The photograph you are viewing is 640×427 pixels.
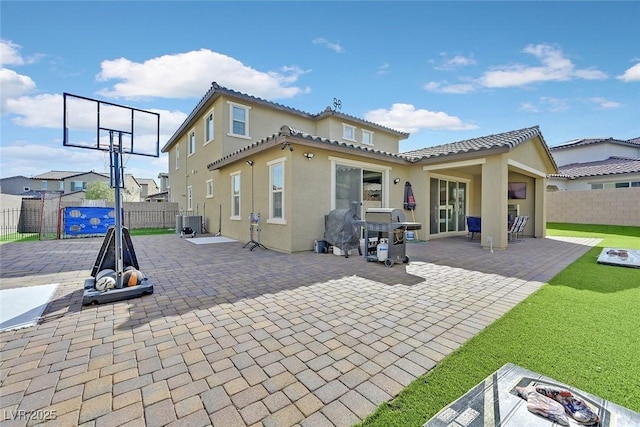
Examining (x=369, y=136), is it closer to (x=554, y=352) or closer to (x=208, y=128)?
(x=208, y=128)

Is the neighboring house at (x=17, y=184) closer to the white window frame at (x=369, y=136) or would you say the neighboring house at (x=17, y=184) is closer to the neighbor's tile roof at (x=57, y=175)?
the neighbor's tile roof at (x=57, y=175)

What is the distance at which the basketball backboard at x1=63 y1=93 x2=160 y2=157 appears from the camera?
432cm

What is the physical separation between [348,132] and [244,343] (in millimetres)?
14258

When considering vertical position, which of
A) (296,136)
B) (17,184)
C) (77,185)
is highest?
(17,184)

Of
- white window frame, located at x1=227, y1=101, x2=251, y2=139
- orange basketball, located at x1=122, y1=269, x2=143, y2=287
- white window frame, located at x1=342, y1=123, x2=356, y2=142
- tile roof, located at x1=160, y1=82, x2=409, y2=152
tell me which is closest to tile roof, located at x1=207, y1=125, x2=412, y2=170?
white window frame, located at x1=227, y1=101, x2=251, y2=139

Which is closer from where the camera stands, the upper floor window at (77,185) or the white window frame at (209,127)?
the white window frame at (209,127)

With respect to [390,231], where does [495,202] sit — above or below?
above

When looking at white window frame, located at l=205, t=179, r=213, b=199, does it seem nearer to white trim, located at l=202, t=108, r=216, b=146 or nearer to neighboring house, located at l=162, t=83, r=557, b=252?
neighboring house, located at l=162, t=83, r=557, b=252

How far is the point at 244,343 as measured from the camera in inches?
110

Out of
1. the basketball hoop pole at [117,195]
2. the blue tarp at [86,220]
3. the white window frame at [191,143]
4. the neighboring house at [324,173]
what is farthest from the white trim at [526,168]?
the blue tarp at [86,220]

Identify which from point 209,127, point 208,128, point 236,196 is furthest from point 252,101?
point 236,196

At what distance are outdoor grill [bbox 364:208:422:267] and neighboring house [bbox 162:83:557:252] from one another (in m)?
2.12

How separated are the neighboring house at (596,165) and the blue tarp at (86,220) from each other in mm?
23200

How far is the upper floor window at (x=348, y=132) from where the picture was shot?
50.0 ft
